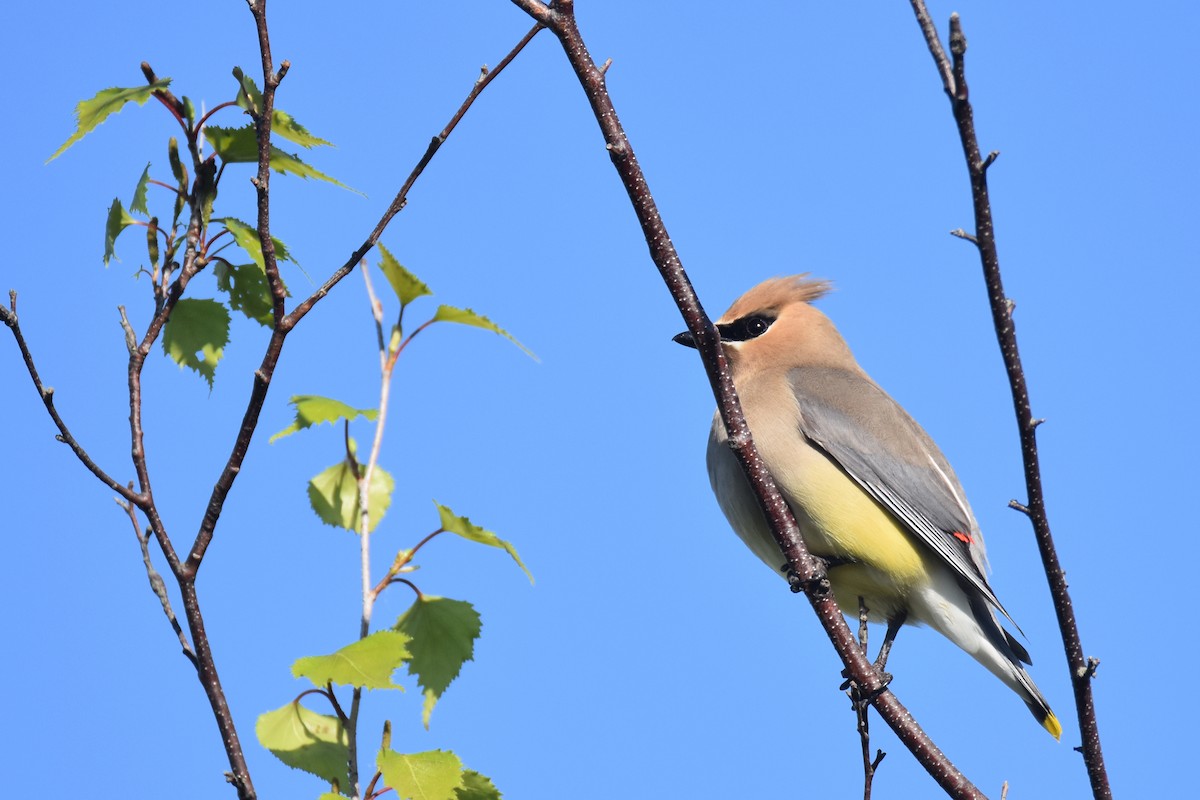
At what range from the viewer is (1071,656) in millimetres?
2438

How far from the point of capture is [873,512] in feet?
13.7

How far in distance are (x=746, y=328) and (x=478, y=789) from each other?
10.2 ft

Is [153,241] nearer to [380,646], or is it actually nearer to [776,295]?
[380,646]

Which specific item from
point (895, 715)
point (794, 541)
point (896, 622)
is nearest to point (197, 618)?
point (794, 541)

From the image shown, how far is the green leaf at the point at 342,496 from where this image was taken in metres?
2.43

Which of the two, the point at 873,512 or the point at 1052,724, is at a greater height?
the point at 873,512

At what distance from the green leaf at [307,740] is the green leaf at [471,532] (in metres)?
0.40

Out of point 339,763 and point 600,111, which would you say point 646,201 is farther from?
point 339,763

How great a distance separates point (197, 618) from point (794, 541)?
1.53 m

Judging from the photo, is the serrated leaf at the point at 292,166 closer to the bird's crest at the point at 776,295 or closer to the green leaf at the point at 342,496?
the green leaf at the point at 342,496

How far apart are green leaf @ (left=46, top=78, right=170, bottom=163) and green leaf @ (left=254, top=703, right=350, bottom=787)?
112cm

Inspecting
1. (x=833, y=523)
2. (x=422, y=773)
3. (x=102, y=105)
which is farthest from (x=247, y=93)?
(x=833, y=523)

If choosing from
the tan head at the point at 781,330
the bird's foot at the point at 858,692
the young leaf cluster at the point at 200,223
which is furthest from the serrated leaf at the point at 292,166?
the tan head at the point at 781,330

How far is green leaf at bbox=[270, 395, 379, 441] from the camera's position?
2352 millimetres
